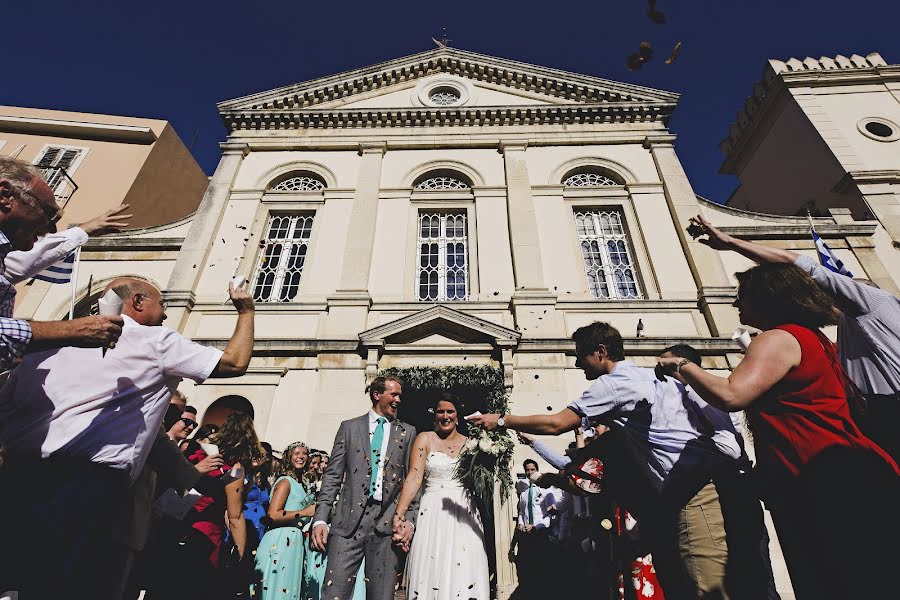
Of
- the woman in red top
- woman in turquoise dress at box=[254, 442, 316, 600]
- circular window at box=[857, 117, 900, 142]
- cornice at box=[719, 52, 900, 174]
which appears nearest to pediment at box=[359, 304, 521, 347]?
woman in turquoise dress at box=[254, 442, 316, 600]

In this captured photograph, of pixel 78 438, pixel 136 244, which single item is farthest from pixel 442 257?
pixel 78 438

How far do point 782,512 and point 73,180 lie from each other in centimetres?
1883

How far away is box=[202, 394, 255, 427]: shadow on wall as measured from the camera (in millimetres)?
9391

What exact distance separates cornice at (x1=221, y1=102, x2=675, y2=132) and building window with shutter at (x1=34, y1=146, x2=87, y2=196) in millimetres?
5375

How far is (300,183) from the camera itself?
13.3 m

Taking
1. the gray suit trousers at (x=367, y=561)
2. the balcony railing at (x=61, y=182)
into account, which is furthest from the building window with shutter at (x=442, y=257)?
the balcony railing at (x=61, y=182)

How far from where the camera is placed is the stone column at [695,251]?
10117mm

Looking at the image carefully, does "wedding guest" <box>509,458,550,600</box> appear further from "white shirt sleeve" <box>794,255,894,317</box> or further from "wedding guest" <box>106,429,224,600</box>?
"white shirt sleeve" <box>794,255,894,317</box>


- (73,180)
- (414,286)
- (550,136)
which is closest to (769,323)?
(414,286)

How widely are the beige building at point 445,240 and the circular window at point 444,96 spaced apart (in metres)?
0.08

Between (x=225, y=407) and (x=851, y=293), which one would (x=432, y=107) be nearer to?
(x=225, y=407)

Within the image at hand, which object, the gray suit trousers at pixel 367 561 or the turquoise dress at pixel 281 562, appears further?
the turquoise dress at pixel 281 562

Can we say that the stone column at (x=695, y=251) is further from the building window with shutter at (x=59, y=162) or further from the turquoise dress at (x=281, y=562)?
the building window with shutter at (x=59, y=162)

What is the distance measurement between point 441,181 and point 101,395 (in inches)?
466
